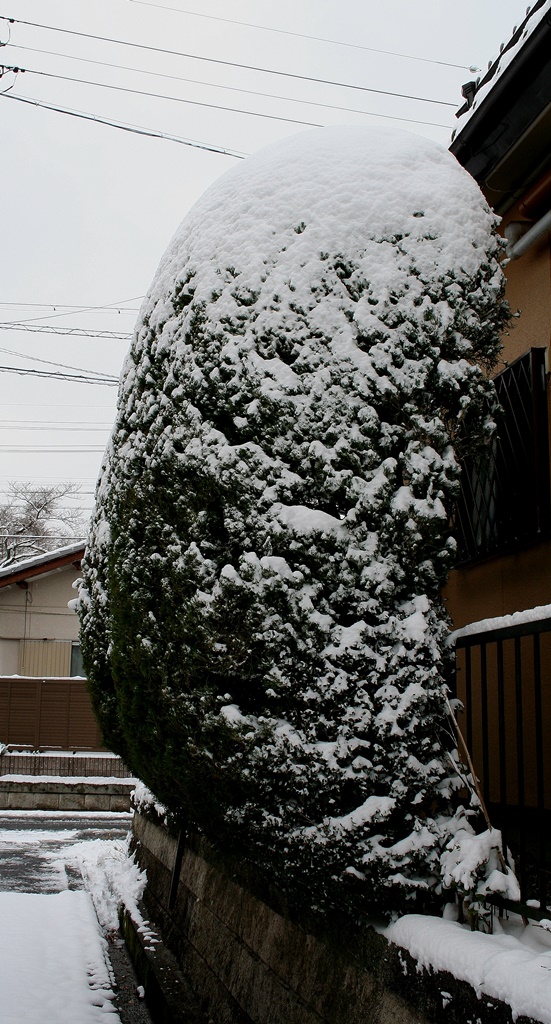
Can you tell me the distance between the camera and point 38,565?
22172mm

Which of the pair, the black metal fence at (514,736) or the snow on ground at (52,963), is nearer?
the black metal fence at (514,736)

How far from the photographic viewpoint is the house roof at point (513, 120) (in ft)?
14.6

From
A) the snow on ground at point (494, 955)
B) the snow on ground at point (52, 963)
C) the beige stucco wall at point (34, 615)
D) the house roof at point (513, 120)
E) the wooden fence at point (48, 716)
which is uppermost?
the house roof at point (513, 120)

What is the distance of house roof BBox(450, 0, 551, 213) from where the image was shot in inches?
175

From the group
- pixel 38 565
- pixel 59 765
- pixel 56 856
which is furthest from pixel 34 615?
pixel 56 856

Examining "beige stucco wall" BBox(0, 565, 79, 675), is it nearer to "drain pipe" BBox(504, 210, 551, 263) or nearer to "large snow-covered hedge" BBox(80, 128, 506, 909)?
"drain pipe" BBox(504, 210, 551, 263)

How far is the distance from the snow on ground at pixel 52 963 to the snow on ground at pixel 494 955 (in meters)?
3.16

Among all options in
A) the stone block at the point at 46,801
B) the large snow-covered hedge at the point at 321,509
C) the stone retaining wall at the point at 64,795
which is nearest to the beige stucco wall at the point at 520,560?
the large snow-covered hedge at the point at 321,509

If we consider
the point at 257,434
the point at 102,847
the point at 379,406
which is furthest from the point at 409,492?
the point at 102,847

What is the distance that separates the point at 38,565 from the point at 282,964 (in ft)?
63.1

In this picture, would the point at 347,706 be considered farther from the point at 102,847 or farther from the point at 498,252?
the point at 102,847

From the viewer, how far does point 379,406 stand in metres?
3.50

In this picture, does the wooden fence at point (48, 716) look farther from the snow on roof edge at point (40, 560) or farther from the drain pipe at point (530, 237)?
the drain pipe at point (530, 237)

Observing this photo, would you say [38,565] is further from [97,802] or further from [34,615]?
[97,802]
